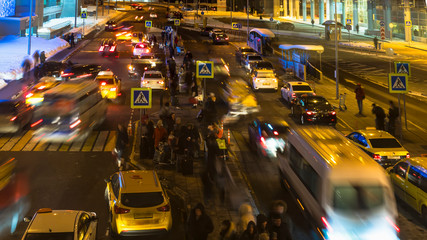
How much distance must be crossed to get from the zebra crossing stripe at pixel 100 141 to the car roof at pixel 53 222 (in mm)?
9735

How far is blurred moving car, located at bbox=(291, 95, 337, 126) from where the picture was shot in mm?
23516

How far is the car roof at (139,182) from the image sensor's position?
1163 centimetres

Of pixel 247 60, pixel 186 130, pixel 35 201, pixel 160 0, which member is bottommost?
pixel 35 201

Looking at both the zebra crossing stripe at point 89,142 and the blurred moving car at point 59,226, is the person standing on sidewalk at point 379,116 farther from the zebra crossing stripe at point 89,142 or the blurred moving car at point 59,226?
the blurred moving car at point 59,226

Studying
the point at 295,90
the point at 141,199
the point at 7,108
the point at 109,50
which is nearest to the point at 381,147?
the point at 141,199

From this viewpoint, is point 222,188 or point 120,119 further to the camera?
point 120,119

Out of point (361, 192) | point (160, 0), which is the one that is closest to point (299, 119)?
point (361, 192)

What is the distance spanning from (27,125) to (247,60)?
22.5m

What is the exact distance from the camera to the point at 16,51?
45.6 metres

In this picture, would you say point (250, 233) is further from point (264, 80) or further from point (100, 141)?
point (264, 80)

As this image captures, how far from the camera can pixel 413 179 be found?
13180mm

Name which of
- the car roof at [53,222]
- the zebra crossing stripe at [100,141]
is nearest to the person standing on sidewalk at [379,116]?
the zebra crossing stripe at [100,141]

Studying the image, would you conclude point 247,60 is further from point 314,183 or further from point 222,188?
point 314,183

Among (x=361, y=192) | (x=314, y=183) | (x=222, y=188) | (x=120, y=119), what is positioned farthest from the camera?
(x=120, y=119)
